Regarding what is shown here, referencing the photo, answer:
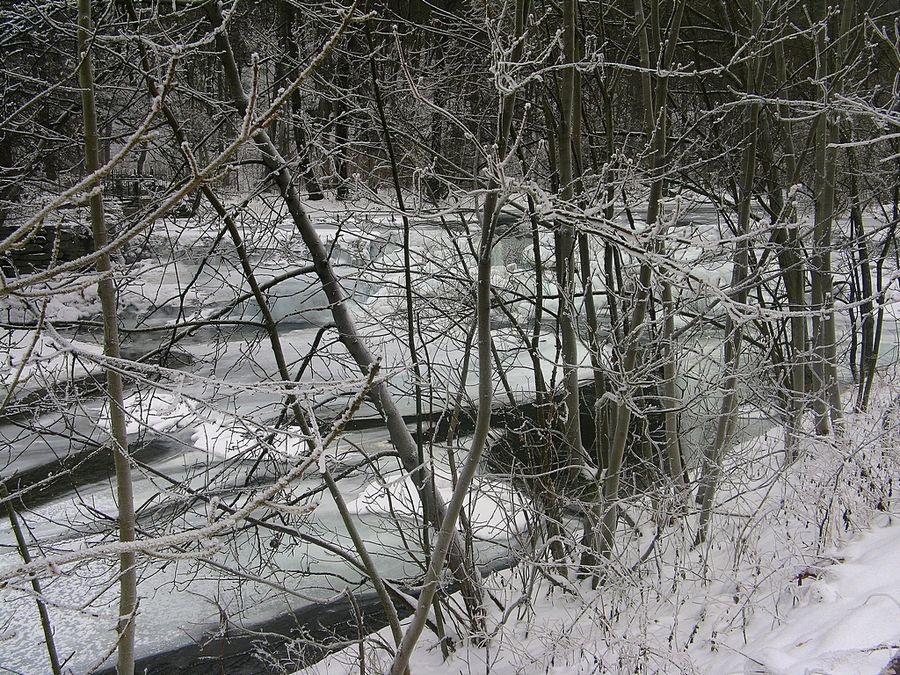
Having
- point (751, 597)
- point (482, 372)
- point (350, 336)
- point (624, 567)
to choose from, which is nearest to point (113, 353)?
point (482, 372)

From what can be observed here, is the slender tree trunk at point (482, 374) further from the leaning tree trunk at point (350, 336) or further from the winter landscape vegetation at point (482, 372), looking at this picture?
the leaning tree trunk at point (350, 336)

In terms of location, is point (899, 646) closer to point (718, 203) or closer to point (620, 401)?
point (620, 401)

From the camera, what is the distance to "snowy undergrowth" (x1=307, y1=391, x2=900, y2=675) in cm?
384

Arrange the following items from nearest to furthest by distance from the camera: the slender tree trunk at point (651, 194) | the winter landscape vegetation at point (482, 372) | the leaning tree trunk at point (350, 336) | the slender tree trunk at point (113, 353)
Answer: the slender tree trunk at point (113, 353)
the winter landscape vegetation at point (482, 372)
the leaning tree trunk at point (350, 336)
the slender tree trunk at point (651, 194)

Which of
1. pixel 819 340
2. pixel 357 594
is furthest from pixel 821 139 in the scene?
pixel 357 594

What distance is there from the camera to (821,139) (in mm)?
6730

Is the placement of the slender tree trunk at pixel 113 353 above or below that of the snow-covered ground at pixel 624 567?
above

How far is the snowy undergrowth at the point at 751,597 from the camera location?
3844 mm

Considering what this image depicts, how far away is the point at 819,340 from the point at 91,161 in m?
6.85

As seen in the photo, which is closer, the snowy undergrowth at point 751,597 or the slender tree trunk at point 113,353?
the slender tree trunk at point 113,353

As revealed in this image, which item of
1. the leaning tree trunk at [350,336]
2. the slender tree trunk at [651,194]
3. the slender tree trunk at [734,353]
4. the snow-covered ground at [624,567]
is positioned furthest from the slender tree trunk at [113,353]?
the slender tree trunk at [734,353]

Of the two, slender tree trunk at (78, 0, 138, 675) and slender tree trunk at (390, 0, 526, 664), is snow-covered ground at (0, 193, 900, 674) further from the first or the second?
slender tree trunk at (390, 0, 526, 664)

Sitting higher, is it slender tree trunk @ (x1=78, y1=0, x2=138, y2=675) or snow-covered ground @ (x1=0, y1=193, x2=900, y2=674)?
slender tree trunk @ (x1=78, y1=0, x2=138, y2=675)

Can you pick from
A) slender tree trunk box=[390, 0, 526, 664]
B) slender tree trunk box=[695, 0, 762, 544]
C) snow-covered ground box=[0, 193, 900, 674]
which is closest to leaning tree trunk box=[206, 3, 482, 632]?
snow-covered ground box=[0, 193, 900, 674]
